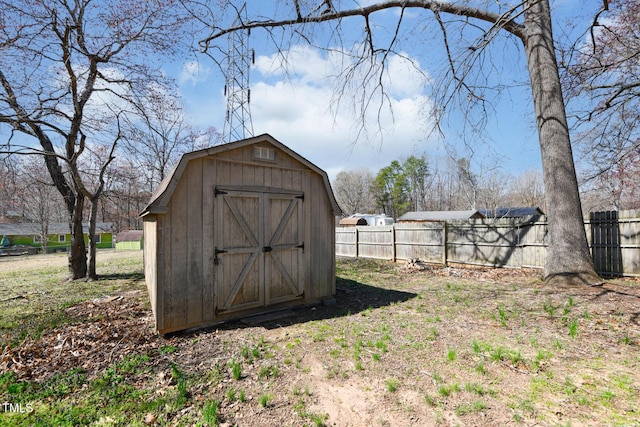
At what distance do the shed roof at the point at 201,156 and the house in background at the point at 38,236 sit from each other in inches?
1211

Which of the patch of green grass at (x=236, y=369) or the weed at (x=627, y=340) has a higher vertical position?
the weed at (x=627, y=340)

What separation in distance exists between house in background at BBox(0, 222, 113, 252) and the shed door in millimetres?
30626

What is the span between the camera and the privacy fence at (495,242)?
7.80 m

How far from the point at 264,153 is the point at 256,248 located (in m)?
1.79

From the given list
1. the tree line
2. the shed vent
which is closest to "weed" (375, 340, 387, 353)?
the shed vent

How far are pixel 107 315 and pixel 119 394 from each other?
318cm

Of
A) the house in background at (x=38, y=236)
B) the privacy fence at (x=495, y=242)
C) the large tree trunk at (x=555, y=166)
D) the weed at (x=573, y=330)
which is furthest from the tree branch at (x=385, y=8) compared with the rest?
the house in background at (x=38, y=236)

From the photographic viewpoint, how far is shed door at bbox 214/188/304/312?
511 centimetres

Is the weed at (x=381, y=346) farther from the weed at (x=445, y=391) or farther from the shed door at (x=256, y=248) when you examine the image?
the shed door at (x=256, y=248)

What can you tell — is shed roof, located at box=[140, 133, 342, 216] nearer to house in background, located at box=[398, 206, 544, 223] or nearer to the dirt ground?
the dirt ground

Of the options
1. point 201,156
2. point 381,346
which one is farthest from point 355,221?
point 381,346

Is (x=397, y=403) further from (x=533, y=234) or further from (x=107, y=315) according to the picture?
(x=533, y=234)

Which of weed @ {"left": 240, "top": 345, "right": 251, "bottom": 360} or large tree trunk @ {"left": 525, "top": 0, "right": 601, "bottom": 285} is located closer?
weed @ {"left": 240, "top": 345, "right": 251, "bottom": 360}

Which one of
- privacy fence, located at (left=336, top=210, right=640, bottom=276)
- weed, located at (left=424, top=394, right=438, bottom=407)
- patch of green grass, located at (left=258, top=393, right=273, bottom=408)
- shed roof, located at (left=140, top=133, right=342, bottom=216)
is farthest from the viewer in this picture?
privacy fence, located at (left=336, top=210, right=640, bottom=276)
